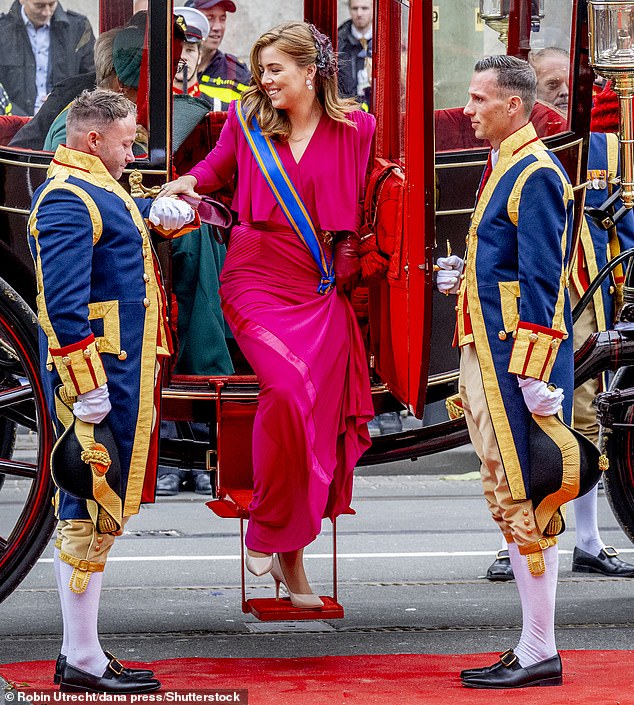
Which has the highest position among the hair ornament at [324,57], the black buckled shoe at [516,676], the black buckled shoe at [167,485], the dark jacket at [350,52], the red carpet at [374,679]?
the dark jacket at [350,52]

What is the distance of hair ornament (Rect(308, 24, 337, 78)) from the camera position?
4.71 metres

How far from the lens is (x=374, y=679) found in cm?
432

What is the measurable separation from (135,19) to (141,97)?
0.25 m

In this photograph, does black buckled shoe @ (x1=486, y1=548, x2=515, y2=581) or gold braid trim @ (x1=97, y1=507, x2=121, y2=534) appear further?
black buckled shoe @ (x1=486, y1=548, x2=515, y2=581)

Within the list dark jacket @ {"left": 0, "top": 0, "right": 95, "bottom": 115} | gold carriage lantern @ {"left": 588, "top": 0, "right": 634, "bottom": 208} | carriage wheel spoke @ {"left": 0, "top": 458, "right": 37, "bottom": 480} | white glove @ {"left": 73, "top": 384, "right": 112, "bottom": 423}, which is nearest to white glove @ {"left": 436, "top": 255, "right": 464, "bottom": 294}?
gold carriage lantern @ {"left": 588, "top": 0, "right": 634, "bottom": 208}

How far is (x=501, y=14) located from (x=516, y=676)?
2359 mm

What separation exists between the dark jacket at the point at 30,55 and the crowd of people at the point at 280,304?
0.04ft

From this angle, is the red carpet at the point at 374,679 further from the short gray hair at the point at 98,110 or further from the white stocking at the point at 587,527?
the short gray hair at the point at 98,110

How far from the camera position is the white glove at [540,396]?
4.12 meters

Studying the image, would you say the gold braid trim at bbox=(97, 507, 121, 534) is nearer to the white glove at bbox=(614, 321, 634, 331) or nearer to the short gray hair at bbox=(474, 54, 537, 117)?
the short gray hair at bbox=(474, 54, 537, 117)

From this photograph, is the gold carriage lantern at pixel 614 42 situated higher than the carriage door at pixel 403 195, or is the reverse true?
the gold carriage lantern at pixel 614 42

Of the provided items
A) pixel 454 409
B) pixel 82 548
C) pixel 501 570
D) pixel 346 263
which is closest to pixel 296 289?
pixel 346 263

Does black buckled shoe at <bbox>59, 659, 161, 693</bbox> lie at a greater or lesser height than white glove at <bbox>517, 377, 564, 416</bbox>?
lesser

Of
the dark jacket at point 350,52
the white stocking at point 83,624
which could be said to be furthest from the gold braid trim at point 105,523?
the dark jacket at point 350,52
